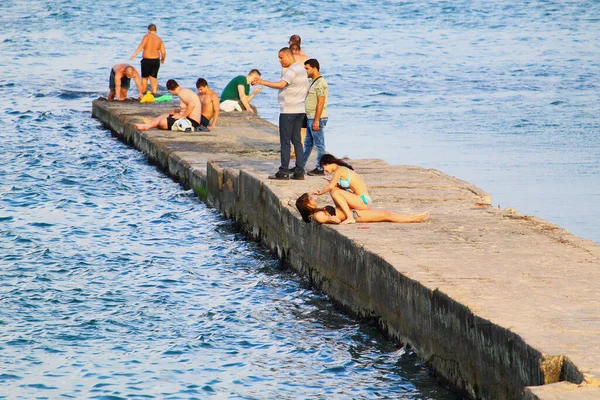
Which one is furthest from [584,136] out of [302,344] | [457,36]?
[457,36]

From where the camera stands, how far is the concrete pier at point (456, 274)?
6.91 m

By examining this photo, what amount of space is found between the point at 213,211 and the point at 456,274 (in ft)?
25.1

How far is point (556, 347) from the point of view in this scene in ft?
21.9

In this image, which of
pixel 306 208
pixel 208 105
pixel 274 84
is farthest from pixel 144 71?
pixel 306 208

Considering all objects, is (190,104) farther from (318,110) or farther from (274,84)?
(274,84)

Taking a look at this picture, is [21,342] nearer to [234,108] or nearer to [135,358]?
[135,358]

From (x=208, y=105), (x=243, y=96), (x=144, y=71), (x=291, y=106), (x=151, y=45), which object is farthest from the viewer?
(x=144, y=71)

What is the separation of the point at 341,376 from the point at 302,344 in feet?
3.01

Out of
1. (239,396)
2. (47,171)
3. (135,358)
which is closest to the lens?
(239,396)

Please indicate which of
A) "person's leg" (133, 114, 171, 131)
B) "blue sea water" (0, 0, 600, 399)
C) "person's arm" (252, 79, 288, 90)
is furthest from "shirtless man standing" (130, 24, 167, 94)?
"person's arm" (252, 79, 288, 90)

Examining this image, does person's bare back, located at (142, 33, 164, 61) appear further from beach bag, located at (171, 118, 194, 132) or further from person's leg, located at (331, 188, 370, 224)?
person's leg, located at (331, 188, 370, 224)

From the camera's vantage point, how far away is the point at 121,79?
82.7 ft

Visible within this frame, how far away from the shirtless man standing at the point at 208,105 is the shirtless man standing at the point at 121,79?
14.6 feet

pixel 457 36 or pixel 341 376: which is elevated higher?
pixel 457 36
